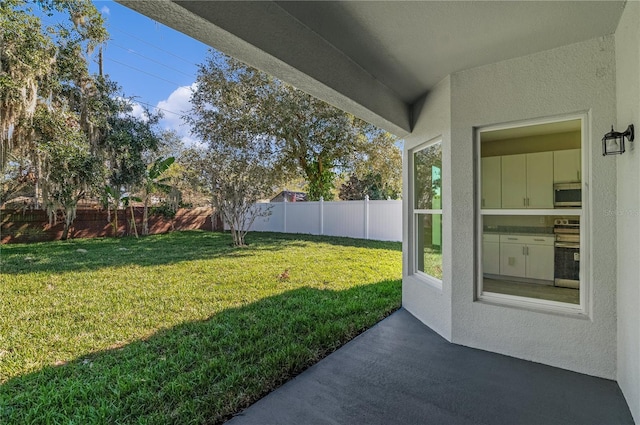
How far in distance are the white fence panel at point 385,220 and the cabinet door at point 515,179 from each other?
19.6 feet

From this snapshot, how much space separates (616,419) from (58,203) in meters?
11.9

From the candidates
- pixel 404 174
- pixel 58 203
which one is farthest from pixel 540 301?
pixel 58 203

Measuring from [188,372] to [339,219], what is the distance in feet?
33.9

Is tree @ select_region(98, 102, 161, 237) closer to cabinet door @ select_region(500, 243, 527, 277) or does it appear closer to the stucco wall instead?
cabinet door @ select_region(500, 243, 527, 277)

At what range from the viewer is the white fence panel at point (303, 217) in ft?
44.3

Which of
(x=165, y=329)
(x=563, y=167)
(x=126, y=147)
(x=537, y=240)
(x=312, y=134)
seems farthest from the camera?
(x=312, y=134)

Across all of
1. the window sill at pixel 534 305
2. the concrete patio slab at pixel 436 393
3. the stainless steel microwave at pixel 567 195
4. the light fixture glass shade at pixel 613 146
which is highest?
the light fixture glass shade at pixel 613 146

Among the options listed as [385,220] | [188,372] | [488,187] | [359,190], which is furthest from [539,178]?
[359,190]

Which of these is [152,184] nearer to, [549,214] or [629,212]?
[549,214]

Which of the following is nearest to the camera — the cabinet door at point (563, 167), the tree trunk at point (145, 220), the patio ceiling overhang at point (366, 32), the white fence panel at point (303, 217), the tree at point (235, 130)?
the patio ceiling overhang at point (366, 32)

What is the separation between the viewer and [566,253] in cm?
401

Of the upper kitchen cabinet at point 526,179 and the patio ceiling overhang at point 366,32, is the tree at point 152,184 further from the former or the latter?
the upper kitchen cabinet at point 526,179

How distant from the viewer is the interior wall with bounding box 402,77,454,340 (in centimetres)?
339

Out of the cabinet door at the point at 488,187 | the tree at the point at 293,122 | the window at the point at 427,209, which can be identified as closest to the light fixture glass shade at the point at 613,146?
the cabinet door at the point at 488,187
